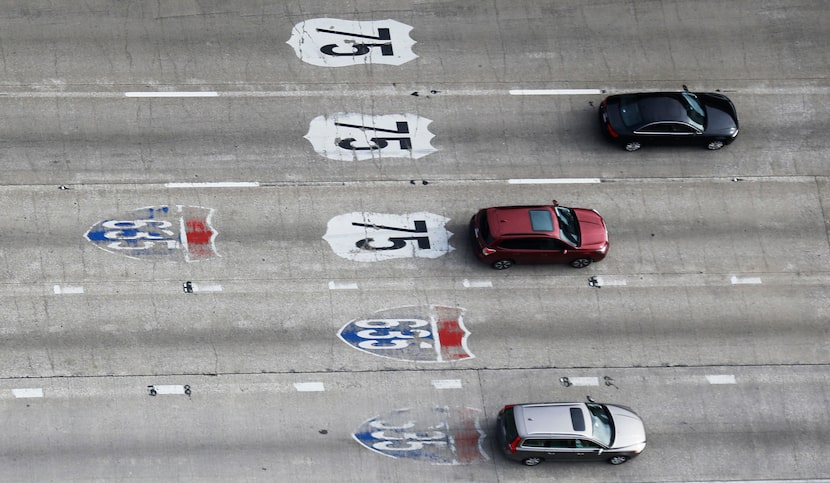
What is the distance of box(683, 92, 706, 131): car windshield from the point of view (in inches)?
1248

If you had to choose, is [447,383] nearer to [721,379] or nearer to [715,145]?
[721,379]

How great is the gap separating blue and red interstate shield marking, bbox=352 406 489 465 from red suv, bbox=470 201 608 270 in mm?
5063

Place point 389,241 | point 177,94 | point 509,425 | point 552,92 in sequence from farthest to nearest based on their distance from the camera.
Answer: point 552,92 < point 177,94 < point 389,241 < point 509,425

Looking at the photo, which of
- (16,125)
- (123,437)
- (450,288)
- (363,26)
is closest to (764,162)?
(450,288)

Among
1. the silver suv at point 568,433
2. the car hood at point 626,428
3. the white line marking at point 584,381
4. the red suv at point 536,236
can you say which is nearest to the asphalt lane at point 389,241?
the white line marking at point 584,381

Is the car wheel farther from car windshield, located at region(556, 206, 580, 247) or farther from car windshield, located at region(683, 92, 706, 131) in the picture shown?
car windshield, located at region(556, 206, 580, 247)

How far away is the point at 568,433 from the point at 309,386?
7.65 metres

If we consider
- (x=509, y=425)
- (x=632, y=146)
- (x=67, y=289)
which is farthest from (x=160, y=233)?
(x=632, y=146)

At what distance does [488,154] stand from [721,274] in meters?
8.58

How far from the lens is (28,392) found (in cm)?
2695

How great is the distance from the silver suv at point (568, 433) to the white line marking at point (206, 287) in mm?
9454

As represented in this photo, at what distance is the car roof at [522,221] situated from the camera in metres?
28.8

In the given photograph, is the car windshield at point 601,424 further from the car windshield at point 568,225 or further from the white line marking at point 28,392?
the white line marking at point 28,392

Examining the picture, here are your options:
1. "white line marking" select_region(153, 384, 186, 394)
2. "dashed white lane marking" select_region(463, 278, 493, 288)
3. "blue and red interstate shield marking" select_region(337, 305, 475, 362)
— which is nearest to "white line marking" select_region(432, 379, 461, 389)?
"blue and red interstate shield marking" select_region(337, 305, 475, 362)
